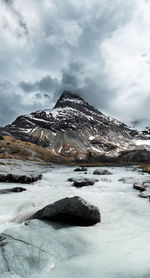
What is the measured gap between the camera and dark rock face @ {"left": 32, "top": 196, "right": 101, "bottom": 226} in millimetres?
6703

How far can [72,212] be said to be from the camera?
6730 mm

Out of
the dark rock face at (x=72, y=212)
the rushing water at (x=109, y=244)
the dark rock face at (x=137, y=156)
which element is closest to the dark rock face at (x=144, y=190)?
the rushing water at (x=109, y=244)

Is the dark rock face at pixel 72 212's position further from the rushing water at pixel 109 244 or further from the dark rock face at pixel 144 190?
the dark rock face at pixel 144 190

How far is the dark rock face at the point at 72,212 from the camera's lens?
22.0 ft

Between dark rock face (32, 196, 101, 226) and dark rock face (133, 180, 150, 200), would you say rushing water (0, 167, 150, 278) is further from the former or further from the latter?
dark rock face (133, 180, 150, 200)

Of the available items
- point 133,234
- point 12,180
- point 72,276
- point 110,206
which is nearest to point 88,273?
point 72,276

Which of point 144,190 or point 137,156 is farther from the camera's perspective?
point 137,156

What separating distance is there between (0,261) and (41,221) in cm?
249

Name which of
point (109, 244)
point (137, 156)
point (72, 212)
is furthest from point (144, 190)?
point (137, 156)

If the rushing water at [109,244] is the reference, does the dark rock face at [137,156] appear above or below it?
above

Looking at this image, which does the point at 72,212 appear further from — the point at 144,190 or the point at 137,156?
the point at 137,156

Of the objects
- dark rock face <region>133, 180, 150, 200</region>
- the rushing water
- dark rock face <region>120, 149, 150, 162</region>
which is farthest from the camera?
dark rock face <region>120, 149, 150, 162</region>

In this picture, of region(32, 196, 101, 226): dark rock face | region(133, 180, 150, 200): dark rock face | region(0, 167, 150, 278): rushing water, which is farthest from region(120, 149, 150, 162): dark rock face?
region(32, 196, 101, 226): dark rock face

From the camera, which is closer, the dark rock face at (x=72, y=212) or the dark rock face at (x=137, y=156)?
the dark rock face at (x=72, y=212)
